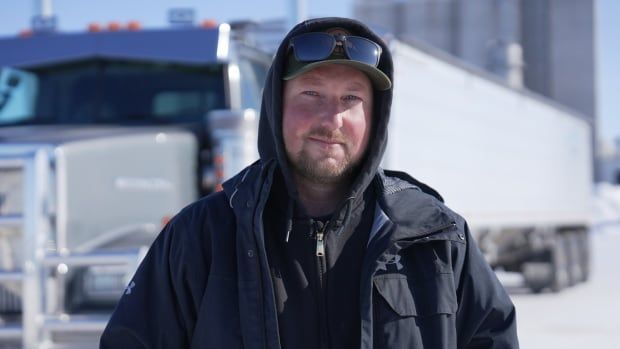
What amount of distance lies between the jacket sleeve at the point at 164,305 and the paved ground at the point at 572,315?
6806mm

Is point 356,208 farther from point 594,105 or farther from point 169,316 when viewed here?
point 594,105

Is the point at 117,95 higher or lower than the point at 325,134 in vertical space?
A: higher

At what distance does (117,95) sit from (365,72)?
4.73 metres

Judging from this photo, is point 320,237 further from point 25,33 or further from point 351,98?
point 25,33

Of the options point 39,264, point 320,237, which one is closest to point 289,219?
point 320,237

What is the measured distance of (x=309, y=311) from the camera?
2533 mm

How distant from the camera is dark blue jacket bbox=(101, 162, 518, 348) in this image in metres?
2.46

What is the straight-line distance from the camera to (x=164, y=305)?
8.29ft

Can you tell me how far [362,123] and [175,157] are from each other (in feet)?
13.3

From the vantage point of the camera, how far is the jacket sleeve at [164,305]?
2516 mm

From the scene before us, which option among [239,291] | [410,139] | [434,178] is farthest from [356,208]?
[434,178]

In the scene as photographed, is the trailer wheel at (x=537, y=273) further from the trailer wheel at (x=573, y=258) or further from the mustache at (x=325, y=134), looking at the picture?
the mustache at (x=325, y=134)

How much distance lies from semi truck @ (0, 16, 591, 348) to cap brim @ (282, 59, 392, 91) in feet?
10.2

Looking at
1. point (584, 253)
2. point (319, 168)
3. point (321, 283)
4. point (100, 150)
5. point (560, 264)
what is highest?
point (319, 168)
